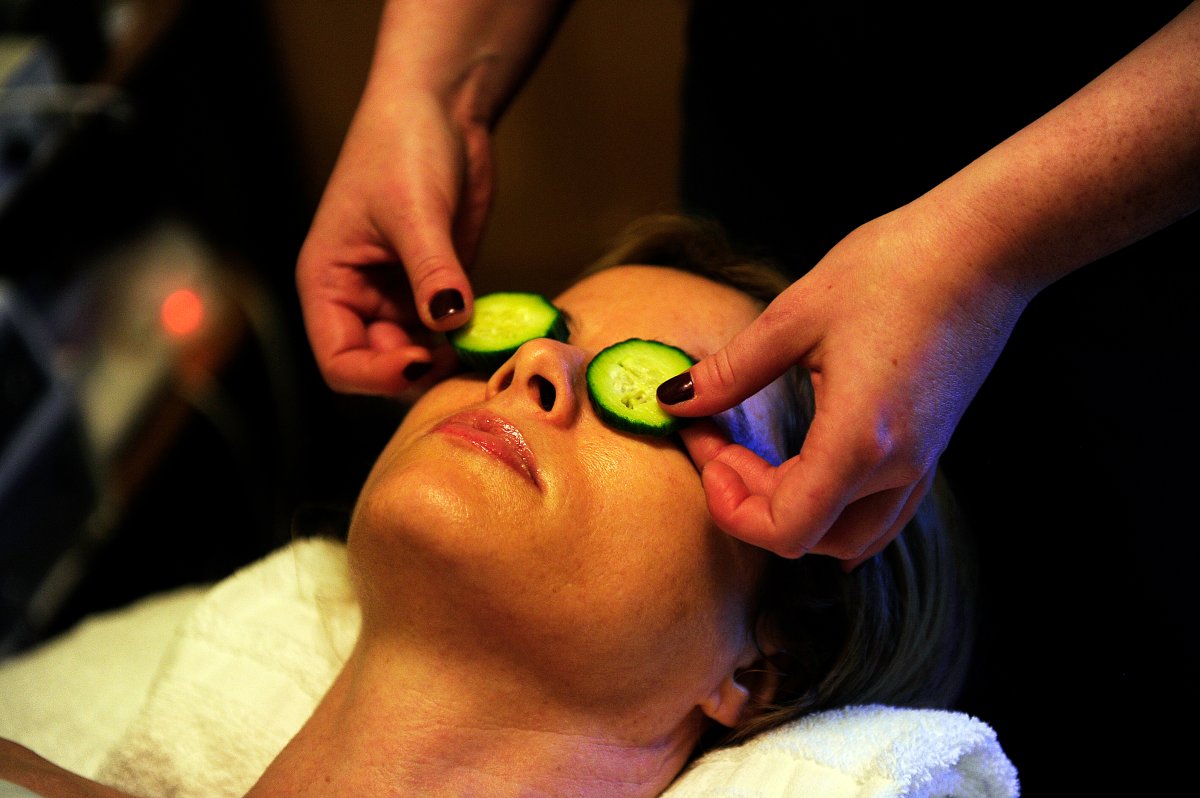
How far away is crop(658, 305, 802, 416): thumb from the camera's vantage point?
99cm

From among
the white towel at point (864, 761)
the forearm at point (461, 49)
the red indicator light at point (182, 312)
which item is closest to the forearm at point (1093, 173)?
the white towel at point (864, 761)

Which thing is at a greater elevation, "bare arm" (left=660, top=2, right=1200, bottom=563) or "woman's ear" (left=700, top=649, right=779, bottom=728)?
"bare arm" (left=660, top=2, right=1200, bottom=563)

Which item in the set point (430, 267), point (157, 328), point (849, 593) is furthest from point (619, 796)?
point (157, 328)

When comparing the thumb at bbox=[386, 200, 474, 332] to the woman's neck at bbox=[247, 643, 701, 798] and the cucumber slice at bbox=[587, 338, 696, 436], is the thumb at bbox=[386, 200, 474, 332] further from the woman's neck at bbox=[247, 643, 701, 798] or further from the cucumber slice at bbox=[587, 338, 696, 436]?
the woman's neck at bbox=[247, 643, 701, 798]

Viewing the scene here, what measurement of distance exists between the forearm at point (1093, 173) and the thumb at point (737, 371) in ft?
0.59

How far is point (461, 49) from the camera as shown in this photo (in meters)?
1.56

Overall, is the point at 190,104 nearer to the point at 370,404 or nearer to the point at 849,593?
the point at 370,404

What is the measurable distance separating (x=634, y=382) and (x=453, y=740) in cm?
46

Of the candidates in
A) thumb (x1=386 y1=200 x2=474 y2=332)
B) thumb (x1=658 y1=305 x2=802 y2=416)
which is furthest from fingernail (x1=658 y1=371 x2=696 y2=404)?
thumb (x1=386 y1=200 x2=474 y2=332)

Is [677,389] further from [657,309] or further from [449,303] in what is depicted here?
[449,303]

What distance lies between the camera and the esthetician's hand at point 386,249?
1357mm

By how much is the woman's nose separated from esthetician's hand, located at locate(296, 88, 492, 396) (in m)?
0.18

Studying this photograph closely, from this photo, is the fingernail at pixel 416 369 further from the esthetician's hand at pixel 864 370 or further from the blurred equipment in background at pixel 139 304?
the blurred equipment in background at pixel 139 304

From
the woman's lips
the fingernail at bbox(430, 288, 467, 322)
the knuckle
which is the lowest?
the woman's lips
